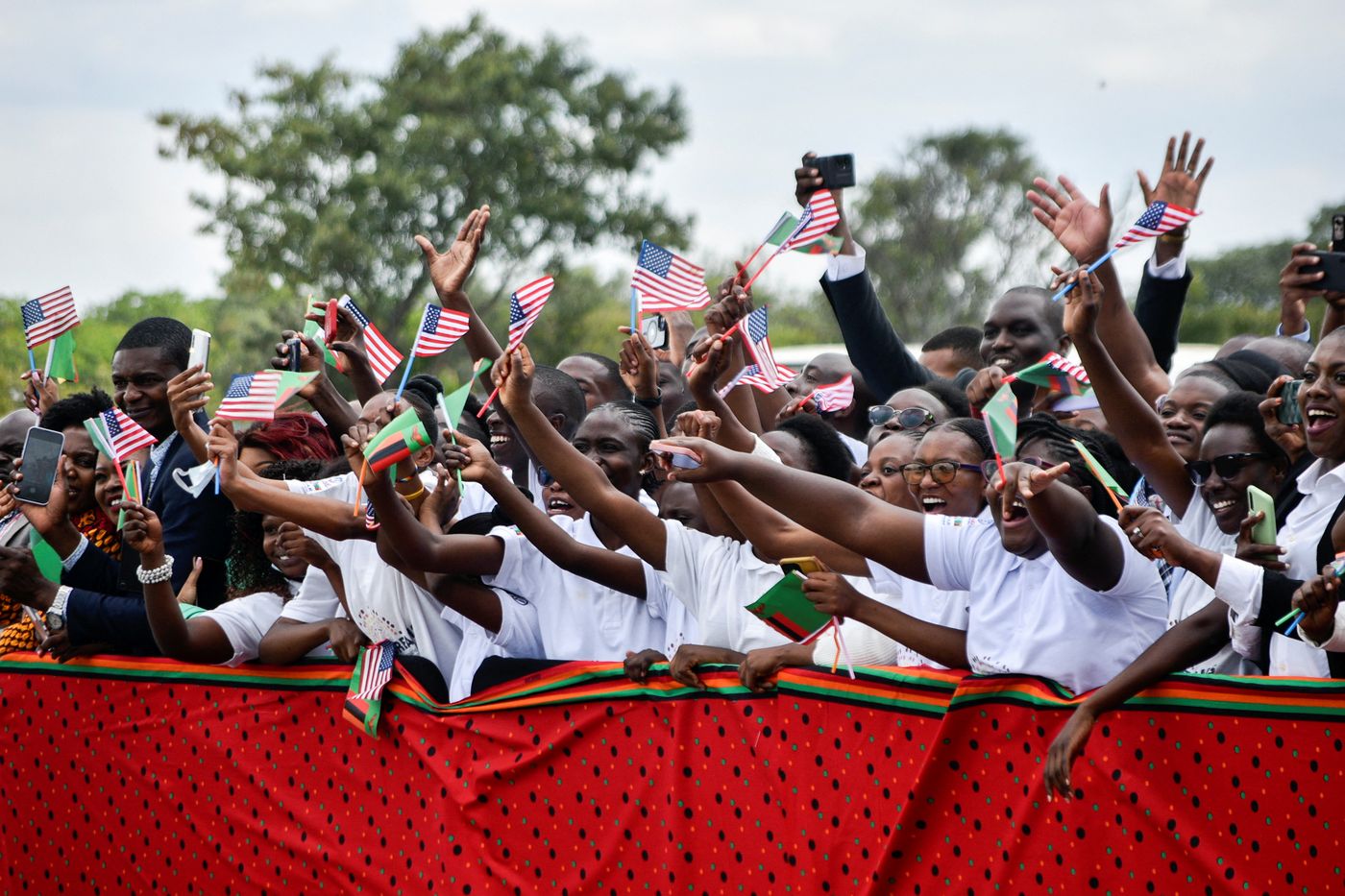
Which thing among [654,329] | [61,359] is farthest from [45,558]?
[654,329]

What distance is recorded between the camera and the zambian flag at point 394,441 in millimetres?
4859

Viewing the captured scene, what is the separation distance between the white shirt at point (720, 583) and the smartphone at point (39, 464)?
2.58m

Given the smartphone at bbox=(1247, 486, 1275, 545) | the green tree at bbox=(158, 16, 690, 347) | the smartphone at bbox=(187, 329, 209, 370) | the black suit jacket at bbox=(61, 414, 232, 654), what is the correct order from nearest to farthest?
the smartphone at bbox=(1247, 486, 1275, 545) → the smartphone at bbox=(187, 329, 209, 370) → the black suit jacket at bbox=(61, 414, 232, 654) → the green tree at bbox=(158, 16, 690, 347)

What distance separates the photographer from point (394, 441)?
192 inches

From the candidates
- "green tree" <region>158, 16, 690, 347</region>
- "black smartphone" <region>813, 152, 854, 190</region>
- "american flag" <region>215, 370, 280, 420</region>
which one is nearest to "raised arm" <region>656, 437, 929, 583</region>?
"american flag" <region>215, 370, 280, 420</region>

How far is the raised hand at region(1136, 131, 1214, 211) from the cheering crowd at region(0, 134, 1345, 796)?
0.01m

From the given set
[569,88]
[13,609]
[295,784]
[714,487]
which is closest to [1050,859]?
[714,487]

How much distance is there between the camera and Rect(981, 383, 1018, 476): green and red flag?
381 centimetres

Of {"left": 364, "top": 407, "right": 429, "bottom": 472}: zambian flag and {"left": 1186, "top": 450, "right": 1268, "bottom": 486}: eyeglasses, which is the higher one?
{"left": 1186, "top": 450, "right": 1268, "bottom": 486}: eyeglasses

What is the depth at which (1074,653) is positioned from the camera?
160 inches

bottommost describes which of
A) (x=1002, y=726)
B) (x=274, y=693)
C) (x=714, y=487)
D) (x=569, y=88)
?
(x=274, y=693)

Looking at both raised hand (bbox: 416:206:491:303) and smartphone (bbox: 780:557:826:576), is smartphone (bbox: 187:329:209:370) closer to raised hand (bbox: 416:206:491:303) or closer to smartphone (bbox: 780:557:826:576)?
raised hand (bbox: 416:206:491:303)

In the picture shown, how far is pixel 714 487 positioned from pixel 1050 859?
4.66 feet

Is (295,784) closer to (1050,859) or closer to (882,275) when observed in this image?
(1050,859)
